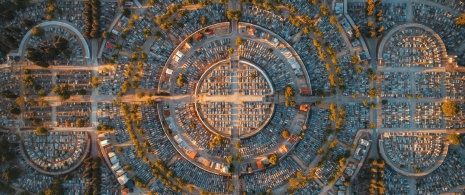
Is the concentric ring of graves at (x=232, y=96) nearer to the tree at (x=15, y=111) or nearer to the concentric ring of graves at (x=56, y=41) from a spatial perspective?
the concentric ring of graves at (x=56, y=41)

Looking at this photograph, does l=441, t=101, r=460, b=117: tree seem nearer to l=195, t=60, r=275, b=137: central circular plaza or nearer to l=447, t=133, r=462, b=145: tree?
l=447, t=133, r=462, b=145: tree

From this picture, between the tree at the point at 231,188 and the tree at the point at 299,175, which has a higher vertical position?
the tree at the point at 299,175

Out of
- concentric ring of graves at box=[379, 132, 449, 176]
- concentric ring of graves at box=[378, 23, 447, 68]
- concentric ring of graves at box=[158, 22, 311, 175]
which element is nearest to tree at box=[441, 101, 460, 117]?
concentric ring of graves at box=[379, 132, 449, 176]

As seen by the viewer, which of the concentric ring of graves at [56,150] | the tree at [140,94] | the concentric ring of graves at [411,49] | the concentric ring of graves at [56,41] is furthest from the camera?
the concentric ring of graves at [411,49]

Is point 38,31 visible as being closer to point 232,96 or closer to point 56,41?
point 56,41

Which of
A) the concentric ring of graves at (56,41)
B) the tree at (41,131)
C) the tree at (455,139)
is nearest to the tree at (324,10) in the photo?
the tree at (455,139)
